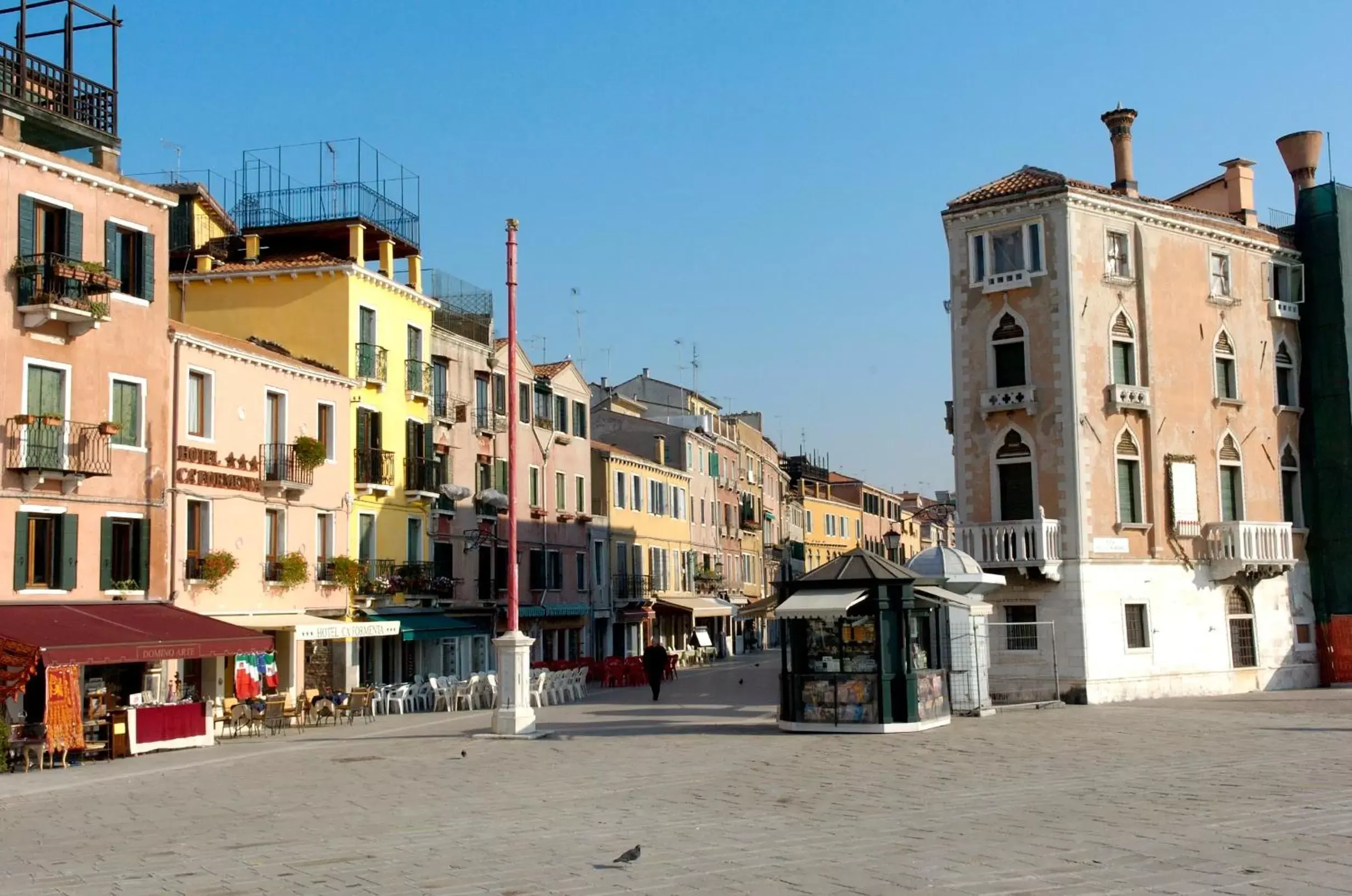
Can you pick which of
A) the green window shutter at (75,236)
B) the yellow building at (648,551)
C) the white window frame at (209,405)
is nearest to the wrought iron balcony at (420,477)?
the white window frame at (209,405)

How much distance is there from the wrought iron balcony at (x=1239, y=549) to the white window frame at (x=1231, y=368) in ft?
10.8

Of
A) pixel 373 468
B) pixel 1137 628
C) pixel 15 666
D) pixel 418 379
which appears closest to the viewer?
pixel 15 666

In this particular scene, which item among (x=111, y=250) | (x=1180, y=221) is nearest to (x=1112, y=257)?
(x=1180, y=221)

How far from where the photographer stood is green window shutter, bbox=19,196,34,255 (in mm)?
23812

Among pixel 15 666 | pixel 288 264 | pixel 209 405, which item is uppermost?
pixel 288 264

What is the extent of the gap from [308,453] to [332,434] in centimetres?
217

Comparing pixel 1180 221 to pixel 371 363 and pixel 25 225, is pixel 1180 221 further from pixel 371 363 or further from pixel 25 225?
pixel 25 225

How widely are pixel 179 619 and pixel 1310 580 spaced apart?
28.7 metres

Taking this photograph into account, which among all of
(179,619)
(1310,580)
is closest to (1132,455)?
(1310,580)

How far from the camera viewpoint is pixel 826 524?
307 feet

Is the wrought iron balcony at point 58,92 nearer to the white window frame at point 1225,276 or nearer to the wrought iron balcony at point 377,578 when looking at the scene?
the wrought iron balcony at point 377,578

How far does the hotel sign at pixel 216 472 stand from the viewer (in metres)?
27.5

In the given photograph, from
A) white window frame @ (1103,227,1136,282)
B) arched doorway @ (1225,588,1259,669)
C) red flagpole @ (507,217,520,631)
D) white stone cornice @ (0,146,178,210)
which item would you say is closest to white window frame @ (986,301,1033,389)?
white window frame @ (1103,227,1136,282)

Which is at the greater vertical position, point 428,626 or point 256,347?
point 256,347
